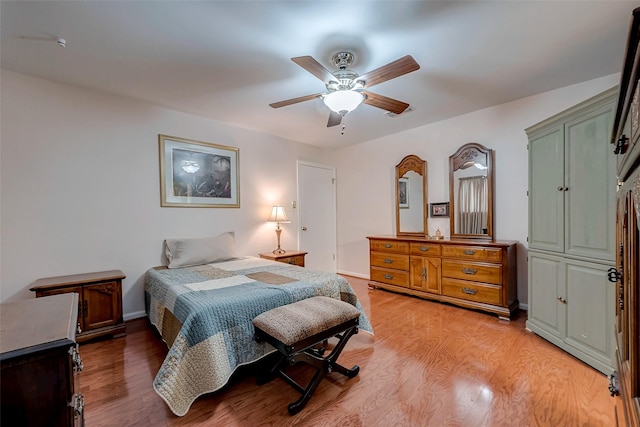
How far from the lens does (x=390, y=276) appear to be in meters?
3.96

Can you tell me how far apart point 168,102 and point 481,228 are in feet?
13.4

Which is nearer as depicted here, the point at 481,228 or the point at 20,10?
the point at 20,10

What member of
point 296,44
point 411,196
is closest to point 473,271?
point 411,196

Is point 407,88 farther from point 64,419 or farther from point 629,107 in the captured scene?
point 64,419

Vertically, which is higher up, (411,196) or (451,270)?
(411,196)

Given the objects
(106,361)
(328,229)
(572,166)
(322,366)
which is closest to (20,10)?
(106,361)

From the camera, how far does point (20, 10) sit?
169cm

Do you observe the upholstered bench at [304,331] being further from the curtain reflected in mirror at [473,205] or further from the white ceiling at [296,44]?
the curtain reflected in mirror at [473,205]

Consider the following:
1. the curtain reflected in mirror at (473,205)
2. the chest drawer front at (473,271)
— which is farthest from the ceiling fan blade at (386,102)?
the chest drawer front at (473,271)

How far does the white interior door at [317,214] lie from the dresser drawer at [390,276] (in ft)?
3.91

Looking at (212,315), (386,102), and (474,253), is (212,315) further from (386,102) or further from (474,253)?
(474,253)

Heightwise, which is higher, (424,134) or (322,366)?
(424,134)

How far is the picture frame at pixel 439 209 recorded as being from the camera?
3.79m

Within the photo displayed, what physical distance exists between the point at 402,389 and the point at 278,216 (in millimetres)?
2813
